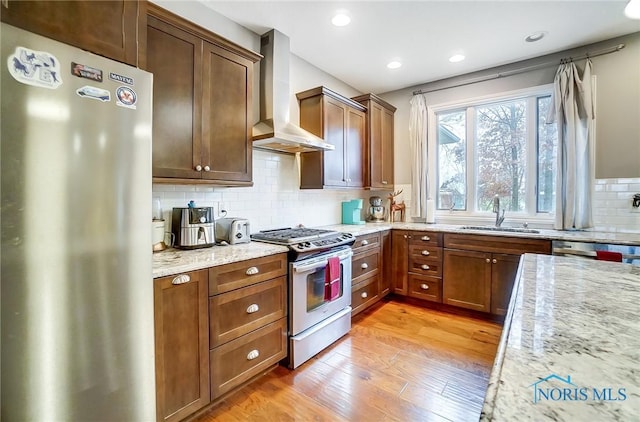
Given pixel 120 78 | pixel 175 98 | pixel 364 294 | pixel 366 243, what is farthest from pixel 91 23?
pixel 364 294

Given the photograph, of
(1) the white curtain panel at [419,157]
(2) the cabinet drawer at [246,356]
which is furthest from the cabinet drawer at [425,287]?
(2) the cabinet drawer at [246,356]

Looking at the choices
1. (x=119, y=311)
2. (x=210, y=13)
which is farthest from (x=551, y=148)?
(x=119, y=311)

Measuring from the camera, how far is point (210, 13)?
231cm

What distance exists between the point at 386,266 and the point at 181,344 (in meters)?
2.49

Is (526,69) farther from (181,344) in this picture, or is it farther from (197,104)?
(181,344)

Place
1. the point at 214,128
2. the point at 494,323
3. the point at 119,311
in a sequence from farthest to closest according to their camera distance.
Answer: the point at 494,323, the point at 214,128, the point at 119,311

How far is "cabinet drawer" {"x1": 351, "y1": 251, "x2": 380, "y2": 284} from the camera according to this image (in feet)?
9.60

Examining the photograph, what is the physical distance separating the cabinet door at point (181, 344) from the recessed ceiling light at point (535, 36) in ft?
11.7

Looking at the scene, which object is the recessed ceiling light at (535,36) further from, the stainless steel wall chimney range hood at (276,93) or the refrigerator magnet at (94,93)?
the refrigerator magnet at (94,93)

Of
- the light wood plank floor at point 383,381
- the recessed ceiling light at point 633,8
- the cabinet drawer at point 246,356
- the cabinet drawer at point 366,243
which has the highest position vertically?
the recessed ceiling light at point 633,8

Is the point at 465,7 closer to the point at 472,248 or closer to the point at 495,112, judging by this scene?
the point at 495,112

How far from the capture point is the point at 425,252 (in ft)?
10.8

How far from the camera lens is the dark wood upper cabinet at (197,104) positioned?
5.65 feet

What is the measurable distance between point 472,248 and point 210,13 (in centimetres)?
332
